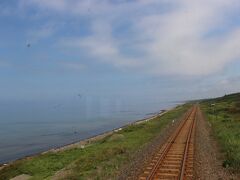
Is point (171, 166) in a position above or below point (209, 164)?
above

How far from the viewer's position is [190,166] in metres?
21.9

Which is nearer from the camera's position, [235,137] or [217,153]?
[217,153]

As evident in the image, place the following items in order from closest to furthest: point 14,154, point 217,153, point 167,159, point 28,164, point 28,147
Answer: point 167,159, point 217,153, point 28,164, point 14,154, point 28,147

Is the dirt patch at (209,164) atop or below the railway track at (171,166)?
below

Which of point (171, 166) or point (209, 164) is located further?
point (209, 164)

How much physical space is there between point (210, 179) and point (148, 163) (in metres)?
5.21

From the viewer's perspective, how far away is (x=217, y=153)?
28781mm

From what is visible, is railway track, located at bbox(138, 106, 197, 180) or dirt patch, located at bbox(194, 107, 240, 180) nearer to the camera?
railway track, located at bbox(138, 106, 197, 180)

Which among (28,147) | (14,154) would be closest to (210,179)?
(14,154)

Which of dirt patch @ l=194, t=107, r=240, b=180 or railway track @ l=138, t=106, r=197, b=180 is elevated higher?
railway track @ l=138, t=106, r=197, b=180

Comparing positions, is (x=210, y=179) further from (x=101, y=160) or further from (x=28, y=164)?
(x=28, y=164)

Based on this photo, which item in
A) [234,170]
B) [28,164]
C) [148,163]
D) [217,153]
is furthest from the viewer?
[28,164]

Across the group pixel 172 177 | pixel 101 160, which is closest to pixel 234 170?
pixel 172 177

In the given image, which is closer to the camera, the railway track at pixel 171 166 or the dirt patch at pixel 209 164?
the railway track at pixel 171 166
